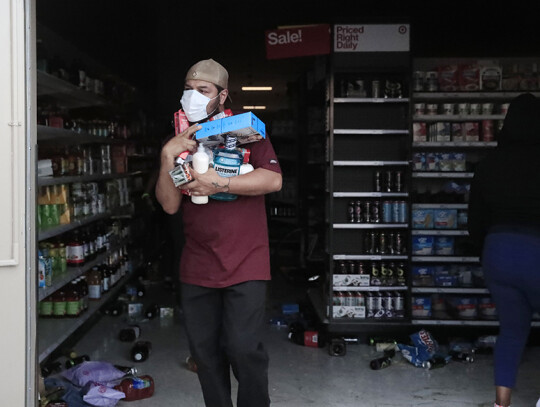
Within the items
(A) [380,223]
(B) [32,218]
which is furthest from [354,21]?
(B) [32,218]

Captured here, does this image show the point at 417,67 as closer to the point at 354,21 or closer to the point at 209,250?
the point at 354,21

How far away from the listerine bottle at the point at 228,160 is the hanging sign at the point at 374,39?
2873 mm

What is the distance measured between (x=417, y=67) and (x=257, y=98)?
50.8ft

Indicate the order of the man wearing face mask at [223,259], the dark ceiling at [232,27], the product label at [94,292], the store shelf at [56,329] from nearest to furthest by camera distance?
the man wearing face mask at [223,259], the store shelf at [56,329], the product label at [94,292], the dark ceiling at [232,27]

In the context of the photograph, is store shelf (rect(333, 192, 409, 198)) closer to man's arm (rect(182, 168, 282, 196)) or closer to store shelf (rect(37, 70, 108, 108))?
store shelf (rect(37, 70, 108, 108))

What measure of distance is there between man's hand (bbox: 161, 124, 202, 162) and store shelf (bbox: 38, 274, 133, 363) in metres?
2.22

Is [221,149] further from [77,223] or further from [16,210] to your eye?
[77,223]

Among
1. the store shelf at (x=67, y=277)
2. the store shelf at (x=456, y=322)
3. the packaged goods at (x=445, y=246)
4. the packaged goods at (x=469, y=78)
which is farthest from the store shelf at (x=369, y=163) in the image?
the store shelf at (x=67, y=277)

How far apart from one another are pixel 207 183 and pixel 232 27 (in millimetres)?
8977

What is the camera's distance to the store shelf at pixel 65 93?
16.0ft

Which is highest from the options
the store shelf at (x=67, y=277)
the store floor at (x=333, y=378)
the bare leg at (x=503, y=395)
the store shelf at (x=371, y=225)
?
the store shelf at (x=371, y=225)

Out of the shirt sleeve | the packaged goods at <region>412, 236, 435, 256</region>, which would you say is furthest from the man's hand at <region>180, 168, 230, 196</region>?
the packaged goods at <region>412, 236, 435, 256</region>

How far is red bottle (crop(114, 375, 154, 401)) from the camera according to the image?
410 cm

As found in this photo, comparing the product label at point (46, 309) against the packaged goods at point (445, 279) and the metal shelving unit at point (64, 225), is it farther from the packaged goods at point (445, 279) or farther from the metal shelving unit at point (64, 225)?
the packaged goods at point (445, 279)
